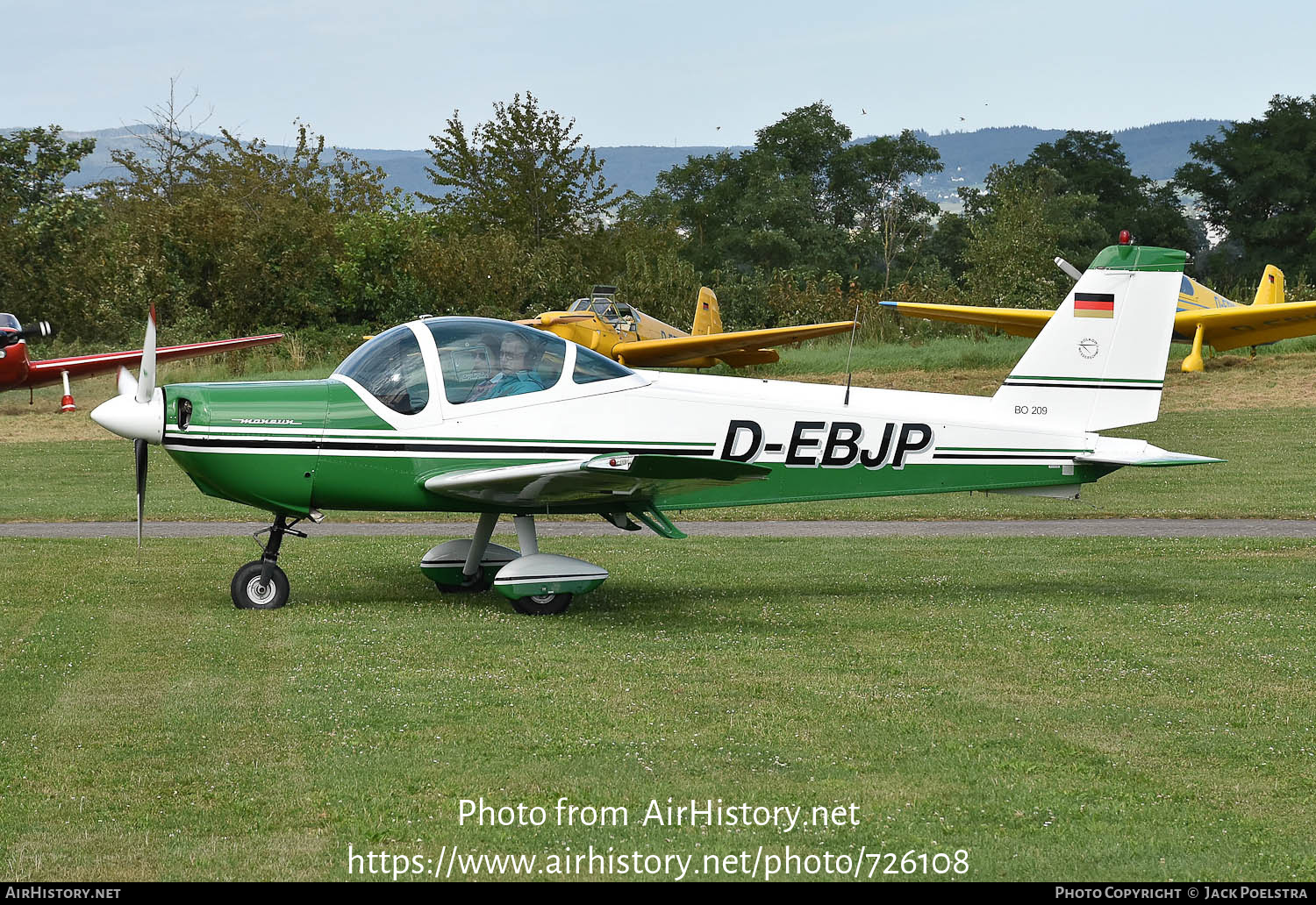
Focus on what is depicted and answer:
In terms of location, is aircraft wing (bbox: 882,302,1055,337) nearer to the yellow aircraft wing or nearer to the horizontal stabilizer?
the yellow aircraft wing

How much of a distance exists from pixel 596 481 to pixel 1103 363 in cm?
432

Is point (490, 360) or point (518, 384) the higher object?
point (490, 360)

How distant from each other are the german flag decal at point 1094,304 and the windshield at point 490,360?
168 inches

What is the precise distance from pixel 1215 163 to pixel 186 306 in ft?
161

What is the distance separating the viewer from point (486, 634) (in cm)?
935

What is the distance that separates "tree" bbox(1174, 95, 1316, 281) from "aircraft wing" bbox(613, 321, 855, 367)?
119 feet

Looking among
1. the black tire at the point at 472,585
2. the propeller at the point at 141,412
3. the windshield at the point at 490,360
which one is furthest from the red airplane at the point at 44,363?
the windshield at the point at 490,360

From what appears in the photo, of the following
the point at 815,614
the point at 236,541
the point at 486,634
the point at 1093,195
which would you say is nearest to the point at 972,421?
the point at 815,614

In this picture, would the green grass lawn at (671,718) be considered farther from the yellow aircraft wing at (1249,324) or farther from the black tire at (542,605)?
the yellow aircraft wing at (1249,324)

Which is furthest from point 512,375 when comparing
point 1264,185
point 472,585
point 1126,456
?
point 1264,185

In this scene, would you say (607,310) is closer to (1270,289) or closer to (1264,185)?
(1270,289)

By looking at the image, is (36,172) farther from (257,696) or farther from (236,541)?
(257,696)

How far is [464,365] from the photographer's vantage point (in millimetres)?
10250

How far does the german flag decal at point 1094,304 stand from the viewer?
1113 cm
